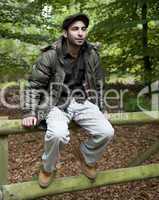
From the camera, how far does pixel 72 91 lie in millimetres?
3682

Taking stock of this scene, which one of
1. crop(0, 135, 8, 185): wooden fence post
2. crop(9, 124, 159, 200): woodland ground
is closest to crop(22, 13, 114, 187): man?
crop(0, 135, 8, 185): wooden fence post

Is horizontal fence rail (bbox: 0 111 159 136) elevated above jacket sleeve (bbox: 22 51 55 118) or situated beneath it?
situated beneath

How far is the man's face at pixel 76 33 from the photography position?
11.9ft

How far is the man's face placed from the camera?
3613mm

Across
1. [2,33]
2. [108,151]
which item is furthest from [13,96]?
[108,151]

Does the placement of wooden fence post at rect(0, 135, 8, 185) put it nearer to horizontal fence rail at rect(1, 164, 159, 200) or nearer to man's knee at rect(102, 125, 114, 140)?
horizontal fence rail at rect(1, 164, 159, 200)

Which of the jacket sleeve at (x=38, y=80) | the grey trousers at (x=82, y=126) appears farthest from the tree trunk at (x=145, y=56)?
the jacket sleeve at (x=38, y=80)

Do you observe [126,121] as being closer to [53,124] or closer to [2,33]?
[53,124]

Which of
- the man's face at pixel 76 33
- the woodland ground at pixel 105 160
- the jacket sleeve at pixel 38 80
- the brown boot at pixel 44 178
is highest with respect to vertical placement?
the man's face at pixel 76 33

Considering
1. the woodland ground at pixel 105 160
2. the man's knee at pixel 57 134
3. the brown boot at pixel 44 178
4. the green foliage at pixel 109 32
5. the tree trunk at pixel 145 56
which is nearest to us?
the man's knee at pixel 57 134

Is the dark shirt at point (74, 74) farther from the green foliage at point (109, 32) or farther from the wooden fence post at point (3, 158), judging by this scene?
the green foliage at point (109, 32)

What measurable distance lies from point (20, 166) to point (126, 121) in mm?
2563

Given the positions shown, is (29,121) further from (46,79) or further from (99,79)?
(99,79)

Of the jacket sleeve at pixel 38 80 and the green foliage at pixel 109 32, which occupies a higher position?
the green foliage at pixel 109 32
